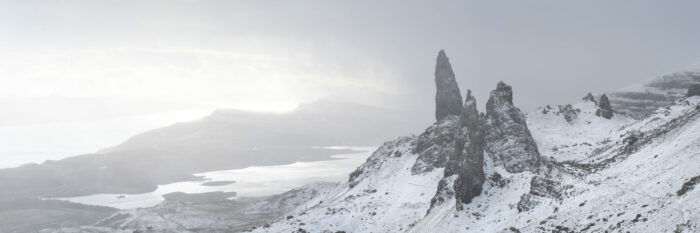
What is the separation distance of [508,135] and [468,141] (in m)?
20.4

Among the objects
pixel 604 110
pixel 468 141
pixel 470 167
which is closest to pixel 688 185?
pixel 470 167

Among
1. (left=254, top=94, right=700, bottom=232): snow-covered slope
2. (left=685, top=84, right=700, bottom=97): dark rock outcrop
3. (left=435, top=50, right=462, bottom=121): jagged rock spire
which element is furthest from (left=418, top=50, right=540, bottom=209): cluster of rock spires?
(left=685, top=84, right=700, bottom=97): dark rock outcrop

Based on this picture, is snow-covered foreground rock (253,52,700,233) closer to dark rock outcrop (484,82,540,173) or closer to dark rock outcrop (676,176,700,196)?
dark rock outcrop (676,176,700,196)

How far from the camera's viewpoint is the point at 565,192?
168 feet

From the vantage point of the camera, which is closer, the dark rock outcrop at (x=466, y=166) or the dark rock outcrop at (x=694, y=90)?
the dark rock outcrop at (x=466, y=166)

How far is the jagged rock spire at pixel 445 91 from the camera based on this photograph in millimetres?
128375

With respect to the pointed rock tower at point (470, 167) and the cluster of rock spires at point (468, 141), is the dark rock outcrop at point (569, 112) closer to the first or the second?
the cluster of rock spires at point (468, 141)

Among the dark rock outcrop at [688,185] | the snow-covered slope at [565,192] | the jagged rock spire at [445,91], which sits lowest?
the snow-covered slope at [565,192]

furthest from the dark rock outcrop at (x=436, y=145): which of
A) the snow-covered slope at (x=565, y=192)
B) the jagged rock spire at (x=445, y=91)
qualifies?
the jagged rock spire at (x=445, y=91)

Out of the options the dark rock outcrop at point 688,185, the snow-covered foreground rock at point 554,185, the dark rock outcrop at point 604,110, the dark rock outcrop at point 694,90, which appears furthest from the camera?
the dark rock outcrop at point 604,110

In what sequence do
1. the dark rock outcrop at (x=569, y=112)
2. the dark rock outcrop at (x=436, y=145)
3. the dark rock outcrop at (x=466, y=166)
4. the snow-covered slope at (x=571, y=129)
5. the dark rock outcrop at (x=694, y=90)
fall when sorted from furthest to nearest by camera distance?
the dark rock outcrop at (x=569, y=112), the dark rock outcrop at (x=436, y=145), the dark rock outcrop at (x=694, y=90), the snow-covered slope at (x=571, y=129), the dark rock outcrop at (x=466, y=166)

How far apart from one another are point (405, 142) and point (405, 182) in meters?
29.4

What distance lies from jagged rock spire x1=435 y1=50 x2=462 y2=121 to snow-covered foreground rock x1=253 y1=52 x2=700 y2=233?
7559 millimetres

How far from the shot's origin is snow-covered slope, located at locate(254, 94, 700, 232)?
39125 millimetres
